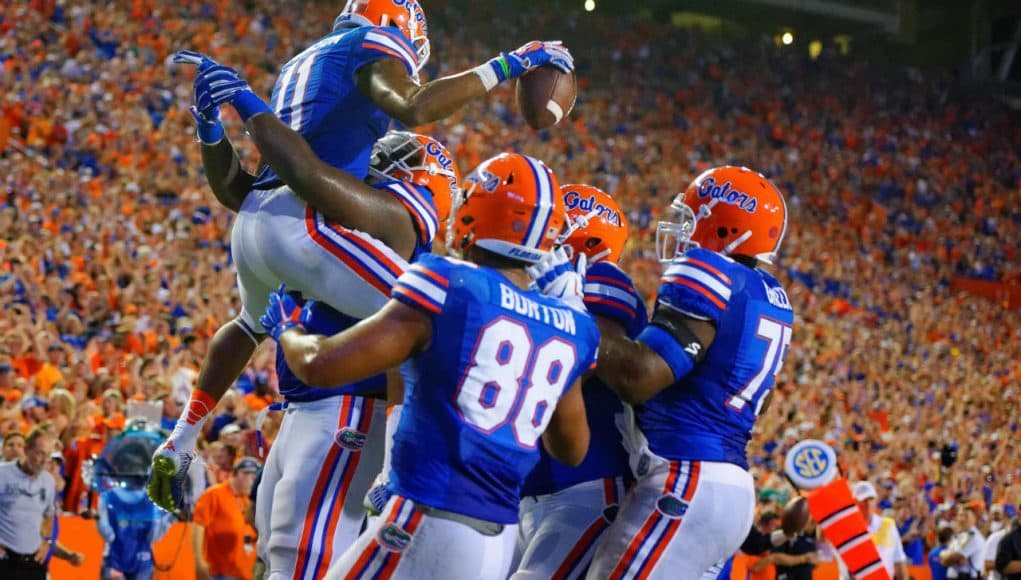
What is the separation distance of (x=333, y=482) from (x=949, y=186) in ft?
85.1

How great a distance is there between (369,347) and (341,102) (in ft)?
4.51

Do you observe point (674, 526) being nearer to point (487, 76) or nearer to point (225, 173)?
point (487, 76)

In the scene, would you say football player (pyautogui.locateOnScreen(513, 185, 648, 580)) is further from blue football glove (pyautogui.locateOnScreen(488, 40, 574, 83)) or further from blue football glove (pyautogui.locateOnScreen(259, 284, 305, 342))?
blue football glove (pyautogui.locateOnScreen(259, 284, 305, 342))

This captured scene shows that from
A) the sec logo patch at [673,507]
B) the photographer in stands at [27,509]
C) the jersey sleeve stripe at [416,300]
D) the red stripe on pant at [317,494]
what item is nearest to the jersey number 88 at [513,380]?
the jersey sleeve stripe at [416,300]

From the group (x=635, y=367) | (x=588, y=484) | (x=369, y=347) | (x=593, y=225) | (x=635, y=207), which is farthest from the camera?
(x=635, y=207)

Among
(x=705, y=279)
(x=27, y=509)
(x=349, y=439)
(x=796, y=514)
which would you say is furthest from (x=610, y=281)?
(x=27, y=509)

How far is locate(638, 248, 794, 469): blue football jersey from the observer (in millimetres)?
4289

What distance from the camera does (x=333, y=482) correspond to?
431 centimetres

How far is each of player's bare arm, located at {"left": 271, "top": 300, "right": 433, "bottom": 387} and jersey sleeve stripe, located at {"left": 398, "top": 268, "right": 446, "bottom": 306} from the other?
0.18ft

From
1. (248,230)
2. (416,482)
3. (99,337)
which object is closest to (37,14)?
(99,337)

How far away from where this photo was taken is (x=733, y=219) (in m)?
4.62

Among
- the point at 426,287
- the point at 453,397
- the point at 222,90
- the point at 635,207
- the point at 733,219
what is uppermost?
the point at 635,207

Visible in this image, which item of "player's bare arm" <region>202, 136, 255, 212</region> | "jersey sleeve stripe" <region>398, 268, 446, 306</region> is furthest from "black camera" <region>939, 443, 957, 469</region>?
"jersey sleeve stripe" <region>398, 268, 446, 306</region>

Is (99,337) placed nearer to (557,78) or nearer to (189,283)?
(189,283)
